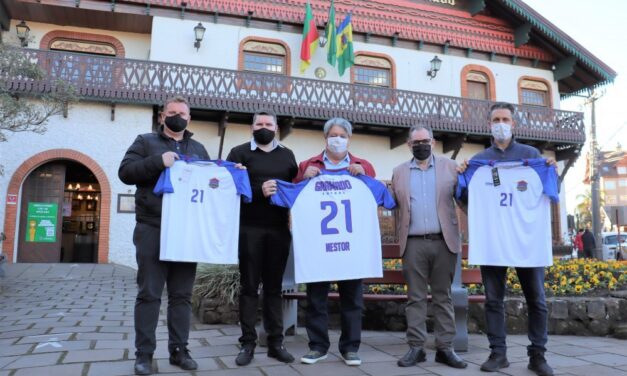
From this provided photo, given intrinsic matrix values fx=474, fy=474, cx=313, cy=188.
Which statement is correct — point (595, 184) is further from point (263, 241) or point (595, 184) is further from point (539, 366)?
point (263, 241)

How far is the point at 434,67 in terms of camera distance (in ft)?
58.7

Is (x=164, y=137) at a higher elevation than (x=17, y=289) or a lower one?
higher

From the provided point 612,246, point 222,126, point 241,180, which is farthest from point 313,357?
point 612,246

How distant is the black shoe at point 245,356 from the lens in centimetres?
403

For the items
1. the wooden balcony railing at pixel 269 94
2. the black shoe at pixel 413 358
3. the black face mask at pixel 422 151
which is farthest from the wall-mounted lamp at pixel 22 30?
the black shoe at pixel 413 358

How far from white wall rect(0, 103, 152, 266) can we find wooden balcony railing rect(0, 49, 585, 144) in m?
0.59

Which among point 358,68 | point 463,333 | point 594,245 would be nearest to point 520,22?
point 358,68

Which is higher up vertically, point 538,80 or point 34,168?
point 538,80

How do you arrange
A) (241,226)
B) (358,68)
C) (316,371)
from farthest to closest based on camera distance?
(358,68), (241,226), (316,371)

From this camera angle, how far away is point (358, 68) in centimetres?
1773

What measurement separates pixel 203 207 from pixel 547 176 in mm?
3004

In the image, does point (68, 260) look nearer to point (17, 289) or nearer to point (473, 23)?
point (17, 289)

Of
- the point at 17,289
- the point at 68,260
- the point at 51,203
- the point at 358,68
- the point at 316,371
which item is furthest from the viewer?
the point at 358,68

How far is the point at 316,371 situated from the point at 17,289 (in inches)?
296
